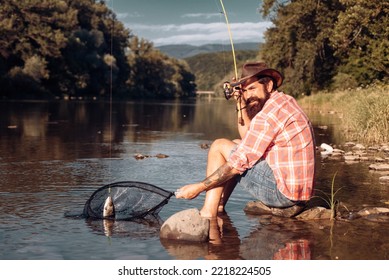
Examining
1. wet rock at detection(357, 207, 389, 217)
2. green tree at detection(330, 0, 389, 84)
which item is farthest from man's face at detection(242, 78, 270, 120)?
green tree at detection(330, 0, 389, 84)

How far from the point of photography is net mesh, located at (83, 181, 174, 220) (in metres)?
6.66

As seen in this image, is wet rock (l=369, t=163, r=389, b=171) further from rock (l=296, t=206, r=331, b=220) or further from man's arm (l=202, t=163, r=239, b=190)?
man's arm (l=202, t=163, r=239, b=190)

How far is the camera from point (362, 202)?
7707 millimetres

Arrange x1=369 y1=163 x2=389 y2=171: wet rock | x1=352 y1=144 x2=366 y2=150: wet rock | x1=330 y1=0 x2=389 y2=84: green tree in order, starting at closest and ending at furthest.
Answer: x1=369 y1=163 x2=389 y2=171: wet rock, x1=352 y1=144 x2=366 y2=150: wet rock, x1=330 y1=0 x2=389 y2=84: green tree

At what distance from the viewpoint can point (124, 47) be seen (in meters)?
108

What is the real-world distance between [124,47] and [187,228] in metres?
105

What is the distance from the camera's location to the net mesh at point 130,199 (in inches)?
262

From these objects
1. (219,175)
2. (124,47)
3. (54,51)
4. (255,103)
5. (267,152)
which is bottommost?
(219,175)

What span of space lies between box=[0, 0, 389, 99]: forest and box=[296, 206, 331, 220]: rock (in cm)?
1097

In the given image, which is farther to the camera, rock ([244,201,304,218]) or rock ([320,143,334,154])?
rock ([320,143,334,154])

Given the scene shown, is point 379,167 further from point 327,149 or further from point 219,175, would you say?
point 219,175

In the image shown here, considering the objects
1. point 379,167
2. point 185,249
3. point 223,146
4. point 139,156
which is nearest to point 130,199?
point 223,146

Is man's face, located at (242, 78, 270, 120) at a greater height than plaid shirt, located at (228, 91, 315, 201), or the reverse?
man's face, located at (242, 78, 270, 120)

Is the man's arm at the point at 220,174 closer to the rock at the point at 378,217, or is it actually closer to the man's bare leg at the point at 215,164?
the man's bare leg at the point at 215,164
